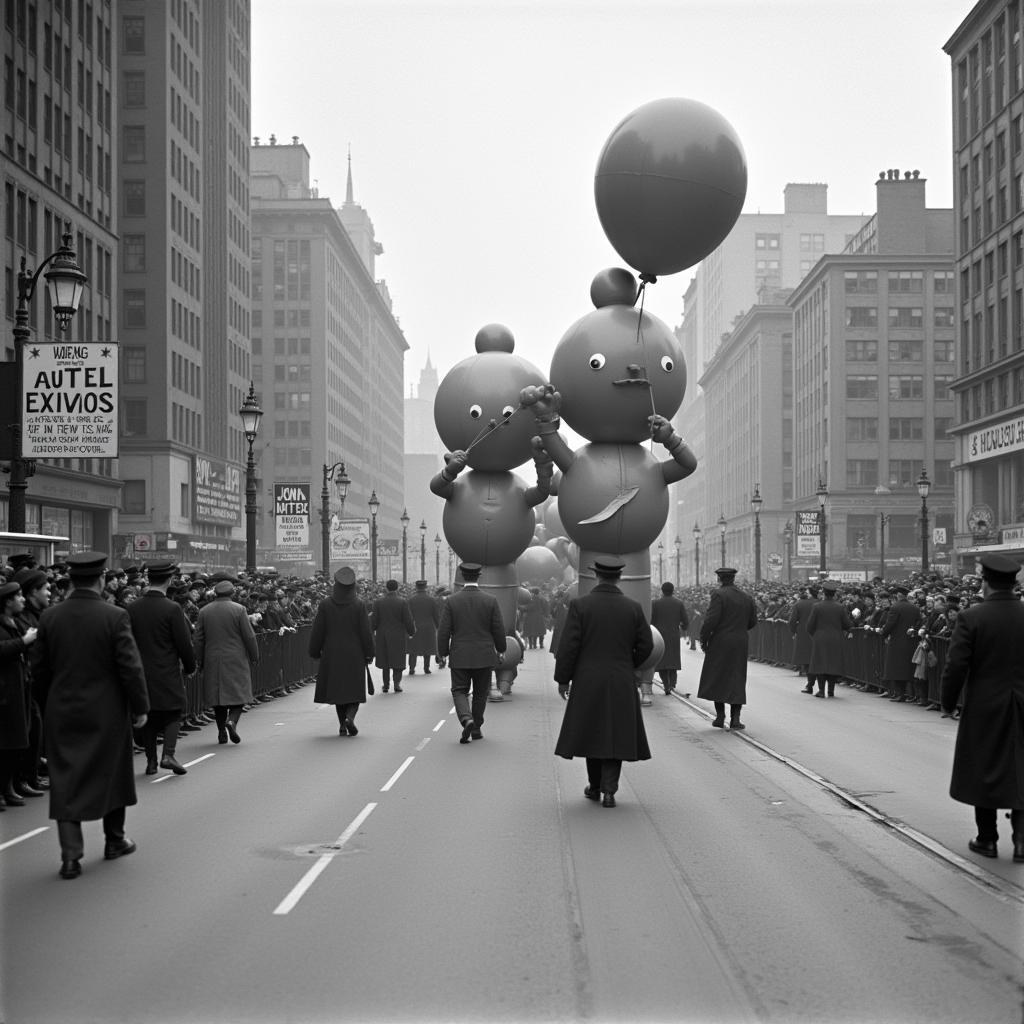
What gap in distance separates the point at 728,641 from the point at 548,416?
3940mm

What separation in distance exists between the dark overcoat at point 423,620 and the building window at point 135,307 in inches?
1623

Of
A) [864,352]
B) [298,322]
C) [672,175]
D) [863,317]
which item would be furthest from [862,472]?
[672,175]

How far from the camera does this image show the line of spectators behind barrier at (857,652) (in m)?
18.9

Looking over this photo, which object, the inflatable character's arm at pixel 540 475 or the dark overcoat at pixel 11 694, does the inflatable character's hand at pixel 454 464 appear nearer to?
the inflatable character's arm at pixel 540 475

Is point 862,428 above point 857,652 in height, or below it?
above

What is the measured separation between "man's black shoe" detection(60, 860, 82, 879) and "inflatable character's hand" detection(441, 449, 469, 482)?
11.7m

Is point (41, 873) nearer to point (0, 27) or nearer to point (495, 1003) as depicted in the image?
point (495, 1003)

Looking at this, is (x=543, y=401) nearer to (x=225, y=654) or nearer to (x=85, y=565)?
(x=225, y=654)

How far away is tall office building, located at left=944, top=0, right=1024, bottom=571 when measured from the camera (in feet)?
182

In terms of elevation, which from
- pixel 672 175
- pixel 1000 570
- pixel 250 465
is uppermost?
pixel 672 175

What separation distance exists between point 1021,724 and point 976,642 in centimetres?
59

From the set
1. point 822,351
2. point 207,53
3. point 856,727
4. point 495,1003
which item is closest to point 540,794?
point 495,1003

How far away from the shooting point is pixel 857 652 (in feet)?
76.8

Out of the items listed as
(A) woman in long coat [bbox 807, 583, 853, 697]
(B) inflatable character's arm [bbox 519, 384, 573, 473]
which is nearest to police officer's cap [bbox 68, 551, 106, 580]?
(B) inflatable character's arm [bbox 519, 384, 573, 473]
